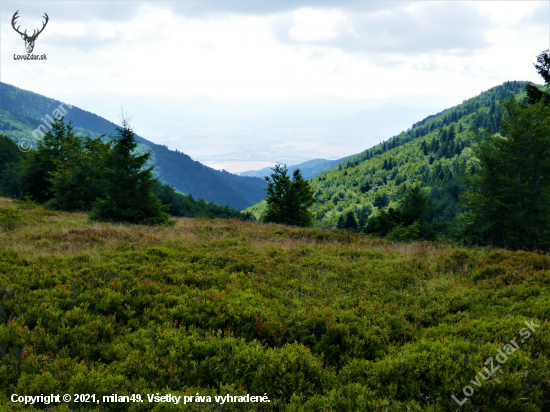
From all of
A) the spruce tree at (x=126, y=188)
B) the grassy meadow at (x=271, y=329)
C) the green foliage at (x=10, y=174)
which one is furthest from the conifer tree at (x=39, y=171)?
the grassy meadow at (x=271, y=329)

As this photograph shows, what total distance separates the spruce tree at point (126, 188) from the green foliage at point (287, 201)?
13031 millimetres

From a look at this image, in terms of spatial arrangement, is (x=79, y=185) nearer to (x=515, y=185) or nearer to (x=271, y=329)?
(x=271, y=329)

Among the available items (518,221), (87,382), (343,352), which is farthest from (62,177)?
(518,221)

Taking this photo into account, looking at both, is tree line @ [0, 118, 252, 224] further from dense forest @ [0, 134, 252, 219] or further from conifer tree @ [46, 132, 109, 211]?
dense forest @ [0, 134, 252, 219]

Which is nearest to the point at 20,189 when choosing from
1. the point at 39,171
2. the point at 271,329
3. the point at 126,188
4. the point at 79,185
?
the point at 39,171

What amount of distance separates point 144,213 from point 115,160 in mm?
3983

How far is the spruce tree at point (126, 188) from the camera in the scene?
17.5m

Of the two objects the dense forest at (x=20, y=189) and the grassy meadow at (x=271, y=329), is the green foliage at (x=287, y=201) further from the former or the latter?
the grassy meadow at (x=271, y=329)

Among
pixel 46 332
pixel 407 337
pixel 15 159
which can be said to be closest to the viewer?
pixel 46 332

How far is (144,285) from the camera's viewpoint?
21.6 ft

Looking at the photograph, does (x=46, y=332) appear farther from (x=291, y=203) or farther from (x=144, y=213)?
(x=291, y=203)

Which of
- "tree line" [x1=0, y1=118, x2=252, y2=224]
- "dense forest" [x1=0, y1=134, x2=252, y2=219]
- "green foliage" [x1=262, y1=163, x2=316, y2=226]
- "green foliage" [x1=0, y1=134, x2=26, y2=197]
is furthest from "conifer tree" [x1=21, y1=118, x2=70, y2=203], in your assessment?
"green foliage" [x1=262, y1=163, x2=316, y2=226]

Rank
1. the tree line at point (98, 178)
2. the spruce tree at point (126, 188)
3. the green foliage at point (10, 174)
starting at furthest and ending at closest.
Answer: the green foliage at point (10, 174) < the tree line at point (98, 178) < the spruce tree at point (126, 188)

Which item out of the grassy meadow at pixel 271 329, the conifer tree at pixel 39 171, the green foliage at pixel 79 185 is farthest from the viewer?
the conifer tree at pixel 39 171
